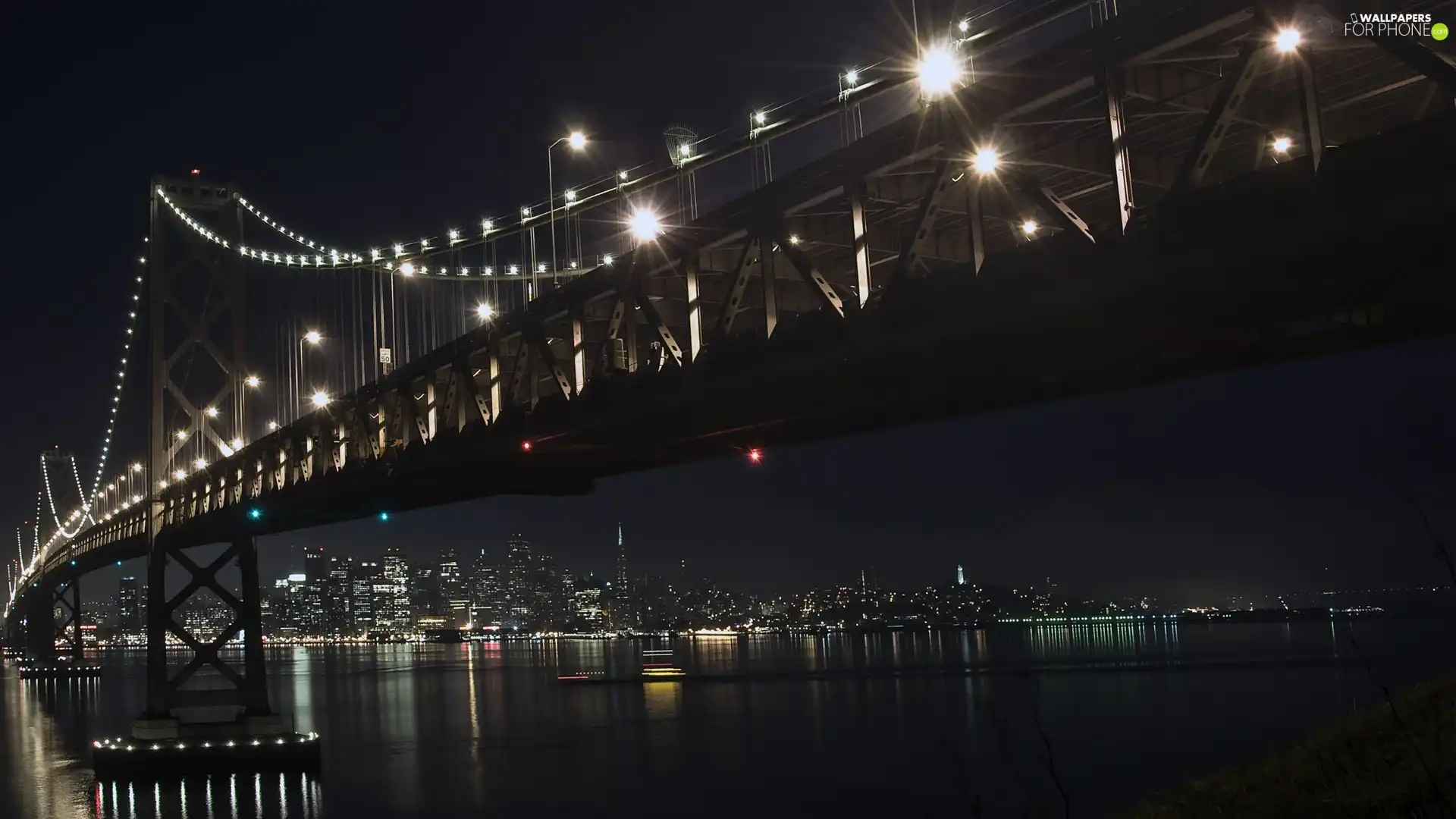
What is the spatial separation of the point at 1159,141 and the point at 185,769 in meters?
33.1

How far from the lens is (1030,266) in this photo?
12945 millimetres

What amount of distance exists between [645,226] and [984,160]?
21.2ft

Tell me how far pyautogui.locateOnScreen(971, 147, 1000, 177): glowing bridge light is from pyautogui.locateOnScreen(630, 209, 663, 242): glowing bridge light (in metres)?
6.00

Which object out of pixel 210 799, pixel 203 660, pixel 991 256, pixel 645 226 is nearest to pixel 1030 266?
pixel 991 256

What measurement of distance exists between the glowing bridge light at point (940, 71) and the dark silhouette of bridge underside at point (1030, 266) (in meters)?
0.21

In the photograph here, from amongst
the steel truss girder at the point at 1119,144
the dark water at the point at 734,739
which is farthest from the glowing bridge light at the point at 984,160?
the dark water at the point at 734,739

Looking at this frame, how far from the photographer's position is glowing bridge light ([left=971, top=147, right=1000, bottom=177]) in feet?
43.8

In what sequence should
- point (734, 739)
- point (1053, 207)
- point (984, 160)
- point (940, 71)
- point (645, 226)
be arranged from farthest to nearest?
point (734, 739) < point (645, 226) < point (940, 71) < point (984, 160) < point (1053, 207)

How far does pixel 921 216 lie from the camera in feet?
45.5

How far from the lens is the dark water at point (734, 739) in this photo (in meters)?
41.8

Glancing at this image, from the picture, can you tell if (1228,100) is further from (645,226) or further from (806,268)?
(645,226)

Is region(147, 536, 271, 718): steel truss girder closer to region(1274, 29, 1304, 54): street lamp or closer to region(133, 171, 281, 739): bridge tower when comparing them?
region(133, 171, 281, 739): bridge tower

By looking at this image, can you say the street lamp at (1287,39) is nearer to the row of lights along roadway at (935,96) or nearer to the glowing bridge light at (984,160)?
the row of lights along roadway at (935,96)

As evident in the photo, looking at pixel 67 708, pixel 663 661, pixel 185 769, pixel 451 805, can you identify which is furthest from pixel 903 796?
pixel 663 661
